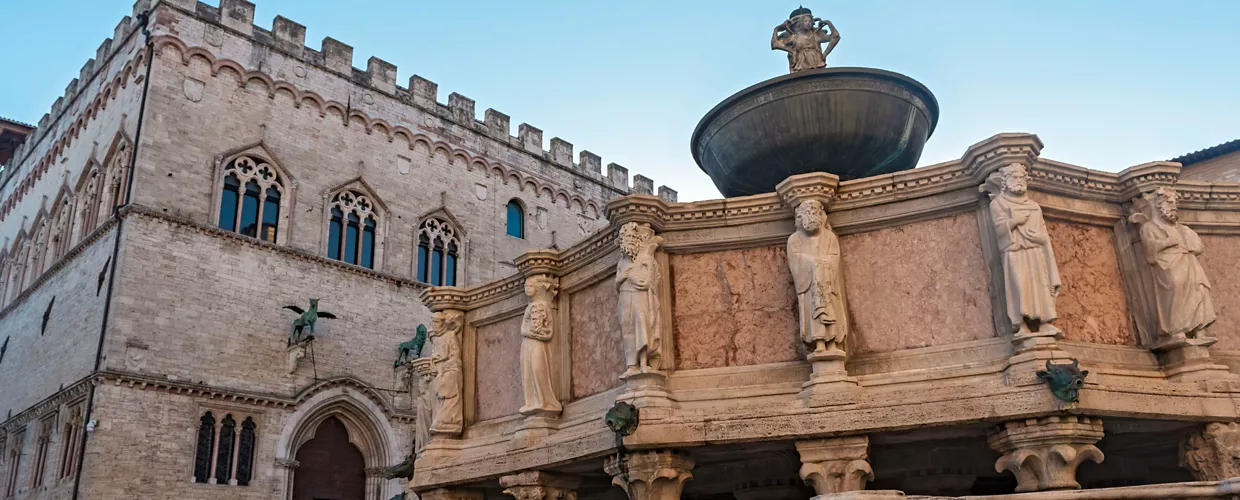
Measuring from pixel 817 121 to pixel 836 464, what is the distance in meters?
3.54

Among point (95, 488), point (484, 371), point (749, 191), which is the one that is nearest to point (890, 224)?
point (749, 191)

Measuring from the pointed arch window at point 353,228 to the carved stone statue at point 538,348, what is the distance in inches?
671

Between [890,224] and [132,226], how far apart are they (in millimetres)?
18240

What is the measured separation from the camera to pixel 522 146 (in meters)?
29.8

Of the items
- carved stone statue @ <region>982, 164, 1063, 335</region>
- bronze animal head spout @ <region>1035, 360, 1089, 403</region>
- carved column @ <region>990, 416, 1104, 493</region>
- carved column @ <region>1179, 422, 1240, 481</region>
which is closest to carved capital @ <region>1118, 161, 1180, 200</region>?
carved stone statue @ <region>982, 164, 1063, 335</region>

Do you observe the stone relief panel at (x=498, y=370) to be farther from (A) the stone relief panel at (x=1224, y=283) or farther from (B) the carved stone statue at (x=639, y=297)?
(A) the stone relief panel at (x=1224, y=283)

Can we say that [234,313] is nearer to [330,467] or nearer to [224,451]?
[224,451]

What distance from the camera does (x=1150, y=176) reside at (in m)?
6.44

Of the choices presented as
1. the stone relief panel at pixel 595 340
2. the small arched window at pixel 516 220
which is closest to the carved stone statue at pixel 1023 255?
the stone relief panel at pixel 595 340

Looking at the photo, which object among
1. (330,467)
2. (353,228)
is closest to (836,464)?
(330,467)

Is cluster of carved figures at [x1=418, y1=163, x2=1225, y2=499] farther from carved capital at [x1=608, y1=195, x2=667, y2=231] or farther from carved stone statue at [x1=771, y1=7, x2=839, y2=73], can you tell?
carved stone statue at [x1=771, y1=7, x2=839, y2=73]

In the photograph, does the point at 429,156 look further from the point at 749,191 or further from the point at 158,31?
the point at 749,191

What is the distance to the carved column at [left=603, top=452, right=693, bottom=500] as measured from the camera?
6.11 meters

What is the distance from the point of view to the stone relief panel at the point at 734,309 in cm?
660
